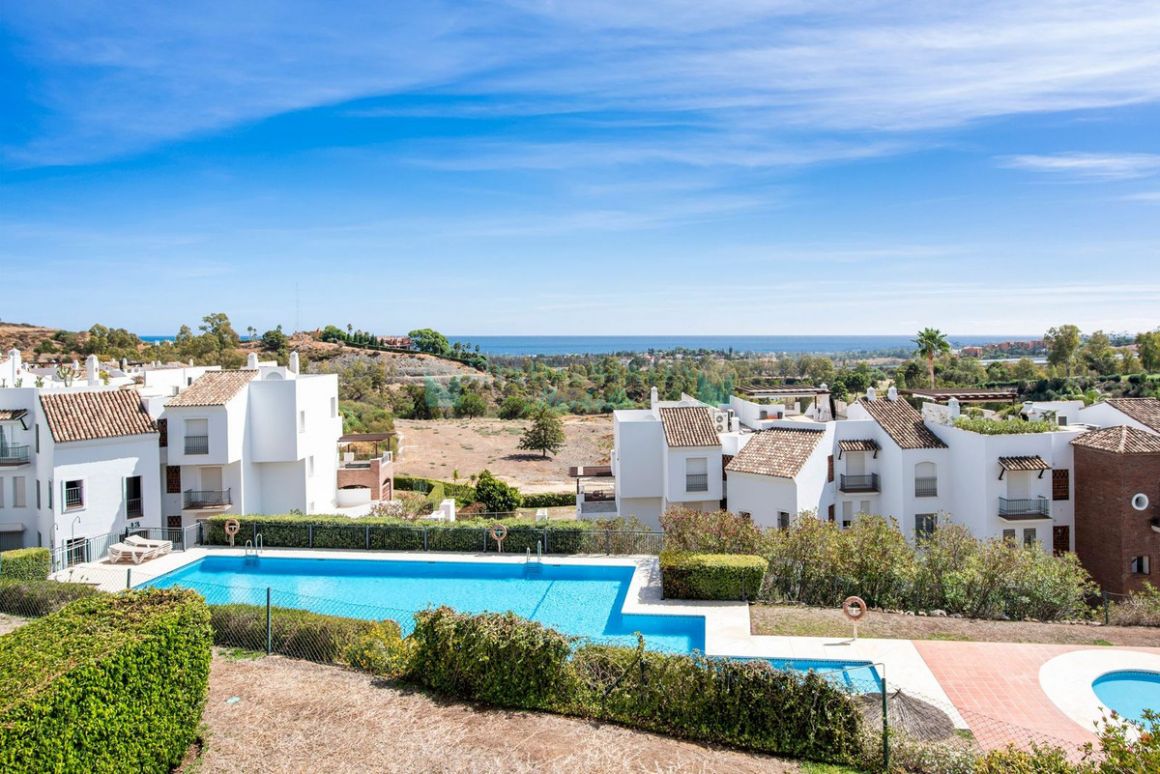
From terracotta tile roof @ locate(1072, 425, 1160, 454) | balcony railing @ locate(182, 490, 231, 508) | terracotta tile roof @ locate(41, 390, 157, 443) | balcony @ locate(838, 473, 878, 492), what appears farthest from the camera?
balcony @ locate(838, 473, 878, 492)

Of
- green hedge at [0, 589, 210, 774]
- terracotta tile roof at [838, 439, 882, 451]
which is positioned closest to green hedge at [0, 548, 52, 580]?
green hedge at [0, 589, 210, 774]

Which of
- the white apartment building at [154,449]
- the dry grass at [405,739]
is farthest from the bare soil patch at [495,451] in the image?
the dry grass at [405,739]

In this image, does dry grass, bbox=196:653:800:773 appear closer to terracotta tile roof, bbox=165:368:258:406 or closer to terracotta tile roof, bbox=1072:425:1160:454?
terracotta tile roof, bbox=165:368:258:406

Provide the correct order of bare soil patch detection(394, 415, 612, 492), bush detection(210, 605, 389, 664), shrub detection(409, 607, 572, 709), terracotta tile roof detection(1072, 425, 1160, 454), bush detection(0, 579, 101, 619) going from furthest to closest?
bare soil patch detection(394, 415, 612, 492)
terracotta tile roof detection(1072, 425, 1160, 454)
bush detection(0, 579, 101, 619)
bush detection(210, 605, 389, 664)
shrub detection(409, 607, 572, 709)

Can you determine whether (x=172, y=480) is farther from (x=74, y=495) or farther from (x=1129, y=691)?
(x=1129, y=691)

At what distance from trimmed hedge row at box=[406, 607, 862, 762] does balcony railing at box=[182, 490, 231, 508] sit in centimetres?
1677

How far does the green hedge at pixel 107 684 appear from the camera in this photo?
712 centimetres

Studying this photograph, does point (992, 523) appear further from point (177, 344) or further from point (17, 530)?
point (177, 344)

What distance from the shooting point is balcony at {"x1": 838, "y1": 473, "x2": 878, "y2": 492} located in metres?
28.0

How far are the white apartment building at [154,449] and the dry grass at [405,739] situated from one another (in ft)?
48.7

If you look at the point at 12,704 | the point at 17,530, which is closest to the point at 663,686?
the point at 12,704

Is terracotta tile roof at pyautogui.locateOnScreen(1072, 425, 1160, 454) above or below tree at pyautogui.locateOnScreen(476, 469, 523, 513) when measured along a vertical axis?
above

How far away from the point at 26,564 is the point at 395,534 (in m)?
9.42

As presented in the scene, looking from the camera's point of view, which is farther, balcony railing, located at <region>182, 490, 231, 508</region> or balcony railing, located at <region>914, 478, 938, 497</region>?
balcony railing, located at <region>914, 478, 938, 497</region>
